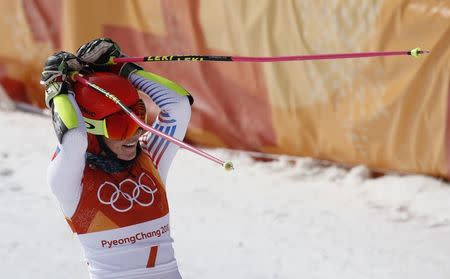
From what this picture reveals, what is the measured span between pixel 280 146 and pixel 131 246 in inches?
119

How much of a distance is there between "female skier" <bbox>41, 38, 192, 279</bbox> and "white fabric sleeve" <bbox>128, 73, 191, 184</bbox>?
7 centimetres

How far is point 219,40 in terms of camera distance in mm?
5996

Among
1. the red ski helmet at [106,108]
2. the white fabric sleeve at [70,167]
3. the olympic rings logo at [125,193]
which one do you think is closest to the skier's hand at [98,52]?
the red ski helmet at [106,108]

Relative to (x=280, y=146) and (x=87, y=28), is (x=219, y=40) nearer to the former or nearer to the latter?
(x=280, y=146)

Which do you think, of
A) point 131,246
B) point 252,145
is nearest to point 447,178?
point 252,145

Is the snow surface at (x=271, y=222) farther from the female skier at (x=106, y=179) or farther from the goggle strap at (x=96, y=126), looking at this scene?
the goggle strap at (x=96, y=126)

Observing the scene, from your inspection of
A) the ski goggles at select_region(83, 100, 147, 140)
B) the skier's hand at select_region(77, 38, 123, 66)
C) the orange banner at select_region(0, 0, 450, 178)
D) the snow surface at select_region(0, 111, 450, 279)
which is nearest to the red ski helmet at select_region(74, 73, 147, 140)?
the ski goggles at select_region(83, 100, 147, 140)

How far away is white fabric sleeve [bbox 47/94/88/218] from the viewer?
2.82m

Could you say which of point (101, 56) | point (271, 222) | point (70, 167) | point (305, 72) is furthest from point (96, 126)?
point (305, 72)

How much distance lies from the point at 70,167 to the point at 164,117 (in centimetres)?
52

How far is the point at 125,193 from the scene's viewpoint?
3047 mm

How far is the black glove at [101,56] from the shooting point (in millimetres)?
3135

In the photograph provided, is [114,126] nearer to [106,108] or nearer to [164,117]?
[106,108]

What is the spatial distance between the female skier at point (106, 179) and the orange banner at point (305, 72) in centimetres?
245
